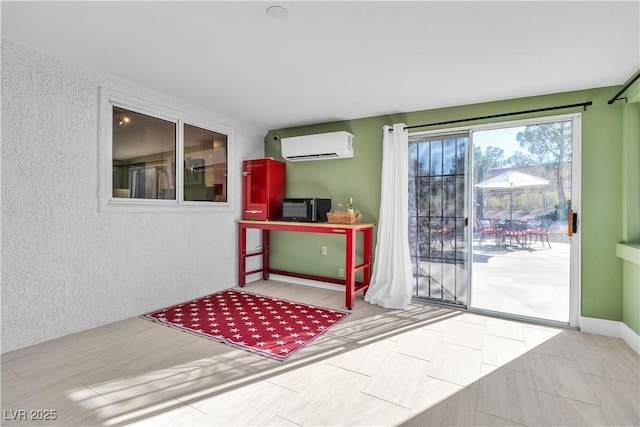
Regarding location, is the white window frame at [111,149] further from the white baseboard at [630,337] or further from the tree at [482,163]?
the white baseboard at [630,337]

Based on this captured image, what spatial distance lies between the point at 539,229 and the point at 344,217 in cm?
200

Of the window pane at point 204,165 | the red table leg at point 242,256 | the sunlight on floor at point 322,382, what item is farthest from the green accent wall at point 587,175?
the window pane at point 204,165

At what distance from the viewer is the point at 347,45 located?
2.14m

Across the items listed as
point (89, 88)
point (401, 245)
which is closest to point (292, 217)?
point (401, 245)

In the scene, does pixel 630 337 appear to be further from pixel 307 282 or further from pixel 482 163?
pixel 307 282

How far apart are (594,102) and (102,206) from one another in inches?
180

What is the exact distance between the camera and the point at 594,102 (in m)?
2.77

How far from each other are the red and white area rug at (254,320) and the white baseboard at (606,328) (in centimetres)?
219

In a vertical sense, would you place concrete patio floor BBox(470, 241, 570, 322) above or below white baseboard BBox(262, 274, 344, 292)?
above

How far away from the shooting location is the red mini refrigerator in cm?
412

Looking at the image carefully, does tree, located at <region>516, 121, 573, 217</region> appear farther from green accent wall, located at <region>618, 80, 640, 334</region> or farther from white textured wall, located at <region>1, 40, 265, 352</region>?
white textured wall, located at <region>1, 40, 265, 352</region>

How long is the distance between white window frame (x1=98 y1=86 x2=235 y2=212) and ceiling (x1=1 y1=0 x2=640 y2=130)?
0.75 feet

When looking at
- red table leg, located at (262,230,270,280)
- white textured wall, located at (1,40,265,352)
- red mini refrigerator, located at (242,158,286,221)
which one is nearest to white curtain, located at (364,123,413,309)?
red mini refrigerator, located at (242,158,286,221)

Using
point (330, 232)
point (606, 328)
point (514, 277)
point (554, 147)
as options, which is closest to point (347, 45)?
point (330, 232)
